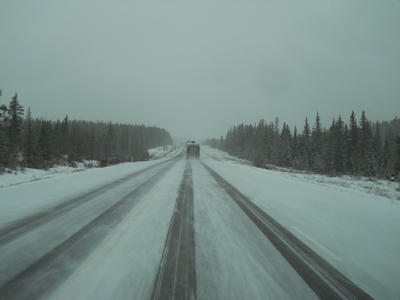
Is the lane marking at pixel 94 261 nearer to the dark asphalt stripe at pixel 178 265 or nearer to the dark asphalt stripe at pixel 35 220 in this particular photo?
the dark asphalt stripe at pixel 178 265

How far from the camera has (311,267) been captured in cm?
276

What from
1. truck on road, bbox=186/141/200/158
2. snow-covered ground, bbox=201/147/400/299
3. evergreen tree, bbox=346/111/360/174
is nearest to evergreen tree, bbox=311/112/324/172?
evergreen tree, bbox=346/111/360/174

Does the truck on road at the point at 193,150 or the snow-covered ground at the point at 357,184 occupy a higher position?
the truck on road at the point at 193,150

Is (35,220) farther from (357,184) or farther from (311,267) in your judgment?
(357,184)

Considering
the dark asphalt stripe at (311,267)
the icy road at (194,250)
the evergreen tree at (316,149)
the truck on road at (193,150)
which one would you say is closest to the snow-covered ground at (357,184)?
the icy road at (194,250)

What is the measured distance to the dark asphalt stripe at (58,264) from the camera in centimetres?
209

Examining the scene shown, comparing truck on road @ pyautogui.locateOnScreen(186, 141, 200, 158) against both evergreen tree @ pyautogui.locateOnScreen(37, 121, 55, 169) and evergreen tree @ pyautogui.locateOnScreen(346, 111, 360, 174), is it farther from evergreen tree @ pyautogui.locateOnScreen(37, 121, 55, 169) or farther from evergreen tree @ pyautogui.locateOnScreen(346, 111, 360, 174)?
evergreen tree @ pyautogui.locateOnScreen(346, 111, 360, 174)

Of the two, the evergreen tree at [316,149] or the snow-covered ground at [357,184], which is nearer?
the snow-covered ground at [357,184]

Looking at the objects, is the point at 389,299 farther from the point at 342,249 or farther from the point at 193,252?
the point at 193,252

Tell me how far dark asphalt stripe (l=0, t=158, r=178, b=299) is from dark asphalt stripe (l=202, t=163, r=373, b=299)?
355 cm

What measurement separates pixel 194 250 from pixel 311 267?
2.00 meters

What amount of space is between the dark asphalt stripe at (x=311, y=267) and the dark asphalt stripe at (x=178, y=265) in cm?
170

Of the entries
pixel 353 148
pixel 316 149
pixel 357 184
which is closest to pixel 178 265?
pixel 357 184

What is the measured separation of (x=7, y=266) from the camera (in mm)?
2531
